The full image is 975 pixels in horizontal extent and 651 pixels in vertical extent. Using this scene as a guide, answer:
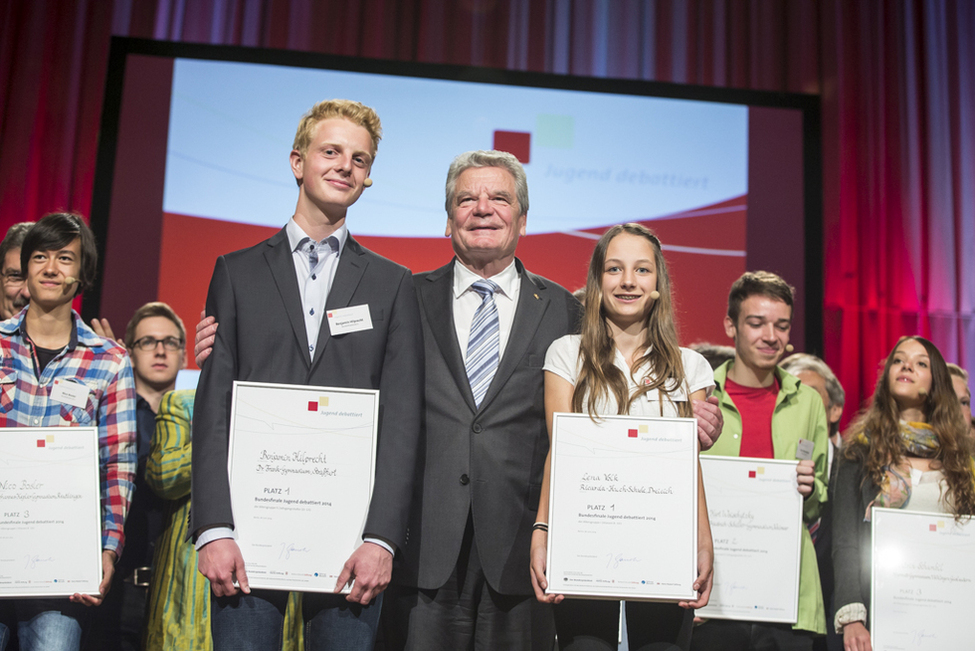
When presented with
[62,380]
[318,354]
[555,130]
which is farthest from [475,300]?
[555,130]

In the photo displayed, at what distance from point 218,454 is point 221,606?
1.26 ft

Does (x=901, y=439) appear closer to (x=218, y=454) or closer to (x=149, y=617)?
(x=218, y=454)

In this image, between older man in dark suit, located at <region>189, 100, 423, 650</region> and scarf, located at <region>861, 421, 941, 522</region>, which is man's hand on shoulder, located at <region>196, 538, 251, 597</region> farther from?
scarf, located at <region>861, 421, 941, 522</region>

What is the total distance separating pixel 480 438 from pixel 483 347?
0.29m

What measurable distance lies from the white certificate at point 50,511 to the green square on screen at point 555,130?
3.62m

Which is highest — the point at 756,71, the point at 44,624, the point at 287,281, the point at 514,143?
the point at 756,71

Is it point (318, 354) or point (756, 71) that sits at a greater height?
point (756, 71)

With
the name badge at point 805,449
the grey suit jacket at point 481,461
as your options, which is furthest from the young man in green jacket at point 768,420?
the grey suit jacket at point 481,461

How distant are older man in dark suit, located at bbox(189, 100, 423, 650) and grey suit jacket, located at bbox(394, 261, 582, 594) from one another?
0.51 feet

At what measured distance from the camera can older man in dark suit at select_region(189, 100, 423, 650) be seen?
1854mm

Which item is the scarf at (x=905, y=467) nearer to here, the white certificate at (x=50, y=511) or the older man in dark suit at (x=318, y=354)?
the older man in dark suit at (x=318, y=354)

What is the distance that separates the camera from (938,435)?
9.62 feet
